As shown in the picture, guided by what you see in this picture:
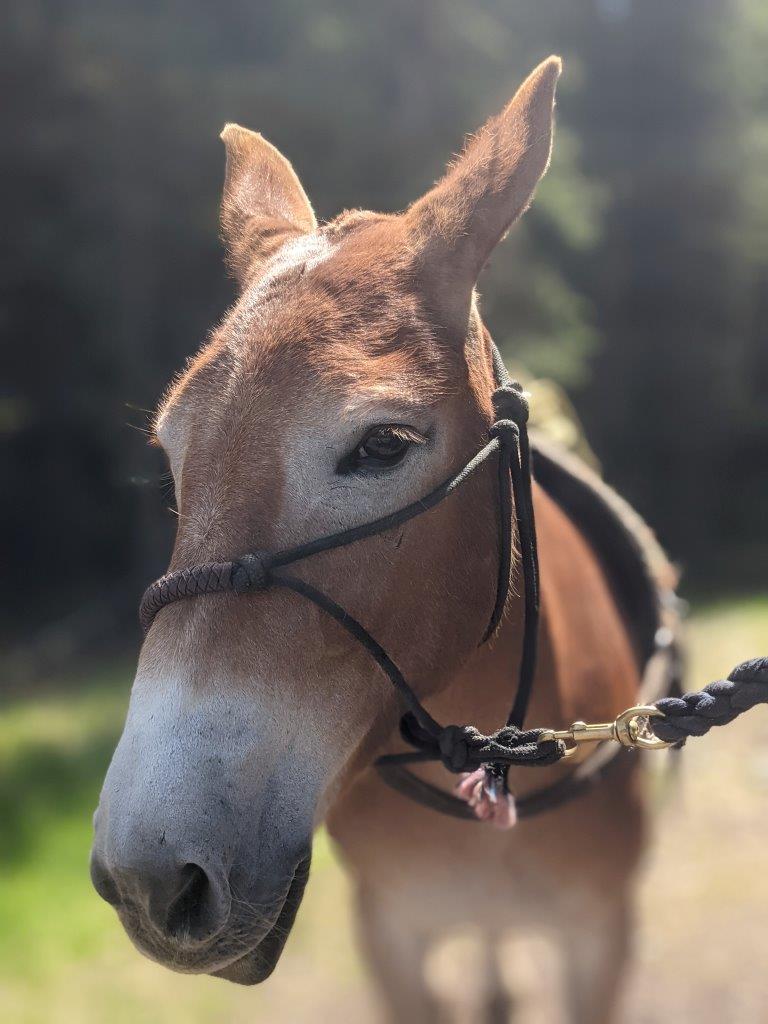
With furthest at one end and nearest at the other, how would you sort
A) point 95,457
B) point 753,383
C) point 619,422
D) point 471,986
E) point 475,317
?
point 619,422 < point 753,383 < point 95,457 < point 471,986 < point 475,317

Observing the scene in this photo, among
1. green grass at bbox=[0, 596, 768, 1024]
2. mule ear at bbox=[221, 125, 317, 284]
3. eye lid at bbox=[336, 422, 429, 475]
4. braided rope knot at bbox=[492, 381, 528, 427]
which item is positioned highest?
mule ear at bbox=[221, 125, 317, 284]

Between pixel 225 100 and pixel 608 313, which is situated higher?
pixel 608 313

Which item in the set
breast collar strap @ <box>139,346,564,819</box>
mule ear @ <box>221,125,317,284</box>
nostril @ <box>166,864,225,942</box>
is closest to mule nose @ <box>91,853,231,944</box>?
nostril @ <box>166,864,225,942</box>

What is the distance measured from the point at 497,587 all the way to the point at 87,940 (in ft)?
11.9

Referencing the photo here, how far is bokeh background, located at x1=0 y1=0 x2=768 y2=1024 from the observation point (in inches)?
176

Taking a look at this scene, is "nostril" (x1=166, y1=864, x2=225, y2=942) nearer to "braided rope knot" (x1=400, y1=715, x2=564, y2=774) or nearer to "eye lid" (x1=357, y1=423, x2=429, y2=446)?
"braided rope knot" (x1=400, y1=715, x2=564, y2=774)

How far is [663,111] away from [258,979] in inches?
636

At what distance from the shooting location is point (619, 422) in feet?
49.6

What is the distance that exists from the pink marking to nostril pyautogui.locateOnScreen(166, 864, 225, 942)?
63 cm

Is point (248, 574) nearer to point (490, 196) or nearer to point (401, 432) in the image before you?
point (401, 432)

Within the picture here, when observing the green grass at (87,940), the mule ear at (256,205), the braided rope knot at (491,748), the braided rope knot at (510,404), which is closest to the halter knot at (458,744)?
the braided rope knot at (491,748)

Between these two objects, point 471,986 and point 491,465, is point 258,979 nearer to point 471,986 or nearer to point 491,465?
point 491,465

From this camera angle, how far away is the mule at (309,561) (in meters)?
1.41

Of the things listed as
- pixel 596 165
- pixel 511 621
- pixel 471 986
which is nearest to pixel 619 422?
pixel 596 165
